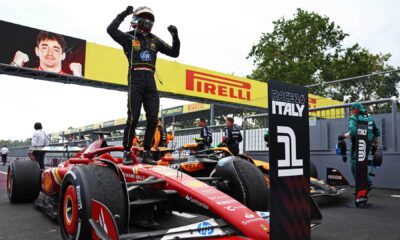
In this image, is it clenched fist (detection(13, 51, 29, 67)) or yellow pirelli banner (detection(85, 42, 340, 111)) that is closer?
clenched fist (detection(13, 51, 29, 67))

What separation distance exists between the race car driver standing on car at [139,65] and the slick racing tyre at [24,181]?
1.80m

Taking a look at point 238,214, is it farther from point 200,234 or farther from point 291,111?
point 291,111

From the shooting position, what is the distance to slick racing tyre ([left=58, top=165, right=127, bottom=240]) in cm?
261

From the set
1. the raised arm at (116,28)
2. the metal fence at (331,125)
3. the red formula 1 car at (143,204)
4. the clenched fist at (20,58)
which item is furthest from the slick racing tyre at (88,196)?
the clenched fist at (20,58)

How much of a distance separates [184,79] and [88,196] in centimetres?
1304

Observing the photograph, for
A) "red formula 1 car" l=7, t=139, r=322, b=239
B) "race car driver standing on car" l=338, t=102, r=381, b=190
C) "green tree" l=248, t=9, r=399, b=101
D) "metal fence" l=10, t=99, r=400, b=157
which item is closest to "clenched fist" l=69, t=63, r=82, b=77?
"metal fence" l=10, t=99, r=400, b=157

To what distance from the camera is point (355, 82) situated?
9289 mm

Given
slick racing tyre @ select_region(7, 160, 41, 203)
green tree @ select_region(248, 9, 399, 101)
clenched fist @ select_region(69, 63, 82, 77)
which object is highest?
green tree @ select_region(248, 9, 399, 101)

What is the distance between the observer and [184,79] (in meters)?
15.5

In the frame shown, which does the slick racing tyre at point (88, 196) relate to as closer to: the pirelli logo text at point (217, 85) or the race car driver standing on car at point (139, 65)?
the race car driver standing on car at point (139, 65)

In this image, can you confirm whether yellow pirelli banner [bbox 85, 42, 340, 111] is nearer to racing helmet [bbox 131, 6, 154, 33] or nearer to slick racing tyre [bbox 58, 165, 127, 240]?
racing helmet [bbox 131, 6, 154, 33]

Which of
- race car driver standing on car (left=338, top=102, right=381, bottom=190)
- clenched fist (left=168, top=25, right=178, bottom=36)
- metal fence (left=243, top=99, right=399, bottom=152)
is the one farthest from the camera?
metal fence (left=243, top=99, right=399, bottom=152)

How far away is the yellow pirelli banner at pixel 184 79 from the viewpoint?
1305 cm

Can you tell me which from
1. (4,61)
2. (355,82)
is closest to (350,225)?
(355,82)
